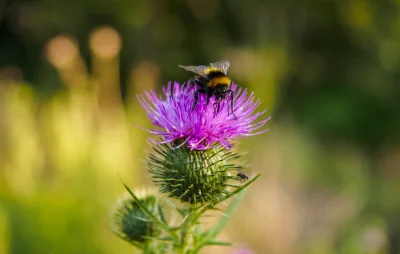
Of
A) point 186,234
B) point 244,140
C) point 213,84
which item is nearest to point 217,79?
point 213,84

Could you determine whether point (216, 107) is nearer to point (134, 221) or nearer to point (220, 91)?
point (220, 91)

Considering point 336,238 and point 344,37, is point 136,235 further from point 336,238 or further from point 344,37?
point 344,37

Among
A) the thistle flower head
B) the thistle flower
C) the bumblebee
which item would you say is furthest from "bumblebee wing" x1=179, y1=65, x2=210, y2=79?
the thistle flower head

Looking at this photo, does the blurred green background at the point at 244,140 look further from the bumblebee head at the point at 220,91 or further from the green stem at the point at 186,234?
the bumblebee head at the point at 220,91

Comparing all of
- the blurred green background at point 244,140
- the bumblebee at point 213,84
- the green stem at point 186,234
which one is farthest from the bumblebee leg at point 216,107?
the blurred green background at point 244,140

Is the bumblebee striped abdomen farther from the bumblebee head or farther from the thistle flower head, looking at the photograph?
the thistle flower head

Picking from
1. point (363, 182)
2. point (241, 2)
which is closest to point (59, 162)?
point (363, 182)

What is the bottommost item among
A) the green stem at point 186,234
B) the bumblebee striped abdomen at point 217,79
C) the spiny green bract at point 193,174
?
the green stem at point 186,234
